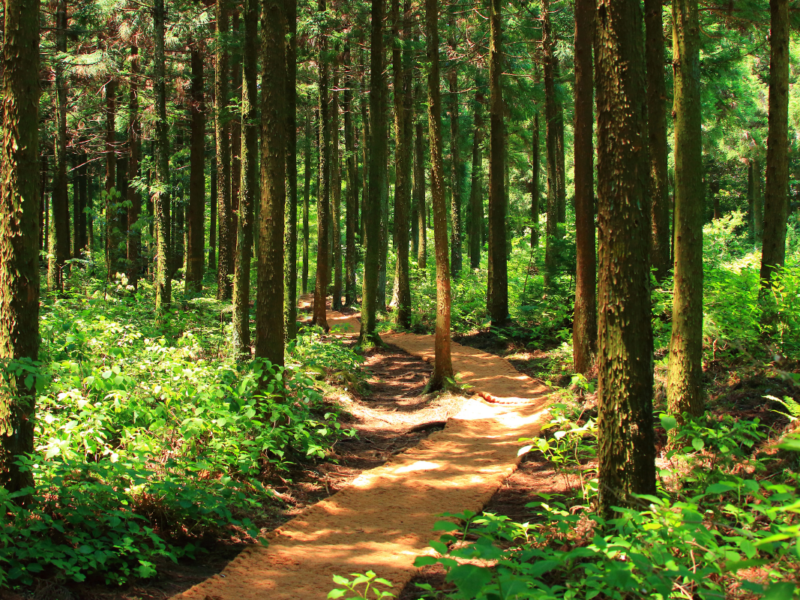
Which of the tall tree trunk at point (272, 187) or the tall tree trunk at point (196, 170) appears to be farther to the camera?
the tall tree trunk at point (196, 170)

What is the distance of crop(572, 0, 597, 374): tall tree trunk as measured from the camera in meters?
9.84

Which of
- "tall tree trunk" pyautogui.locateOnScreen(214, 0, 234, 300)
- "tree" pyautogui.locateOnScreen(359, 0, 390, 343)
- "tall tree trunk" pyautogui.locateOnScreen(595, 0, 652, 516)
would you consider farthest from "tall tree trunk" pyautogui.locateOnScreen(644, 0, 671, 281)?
"tall tree trunk" pyautogui.locateOnScreen(214, 0, 234, 300)

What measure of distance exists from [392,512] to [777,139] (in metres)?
8.15

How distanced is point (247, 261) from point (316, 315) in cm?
811

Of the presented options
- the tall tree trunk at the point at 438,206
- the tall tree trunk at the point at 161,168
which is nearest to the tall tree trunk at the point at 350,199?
the tall tree trunk at the point at 161,168

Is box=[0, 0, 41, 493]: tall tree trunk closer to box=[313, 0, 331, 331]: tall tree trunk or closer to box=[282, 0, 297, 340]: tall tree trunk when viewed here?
box=[282, 0, 297, 340]: tall tree trunk

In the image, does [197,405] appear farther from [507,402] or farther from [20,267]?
[507,402]

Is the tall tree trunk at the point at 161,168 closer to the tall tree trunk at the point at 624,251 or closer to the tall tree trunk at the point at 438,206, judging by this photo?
the tall tree trunk at the point at 438,206

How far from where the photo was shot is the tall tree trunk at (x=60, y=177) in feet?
58.7

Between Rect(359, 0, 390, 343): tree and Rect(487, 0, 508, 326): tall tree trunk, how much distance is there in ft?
10.6

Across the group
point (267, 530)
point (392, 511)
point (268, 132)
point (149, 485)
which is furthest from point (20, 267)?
point (392, 511)

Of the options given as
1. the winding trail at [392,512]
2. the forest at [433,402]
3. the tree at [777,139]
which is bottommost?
the winding trail at [392,512]

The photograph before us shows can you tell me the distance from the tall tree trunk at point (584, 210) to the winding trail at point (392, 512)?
145 cm

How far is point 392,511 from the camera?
6.09 metres
